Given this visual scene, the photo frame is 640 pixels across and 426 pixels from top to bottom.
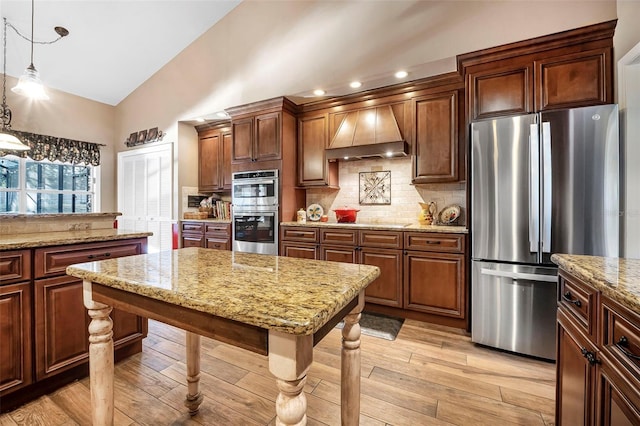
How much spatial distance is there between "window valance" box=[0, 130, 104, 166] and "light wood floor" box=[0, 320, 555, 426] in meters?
4.03

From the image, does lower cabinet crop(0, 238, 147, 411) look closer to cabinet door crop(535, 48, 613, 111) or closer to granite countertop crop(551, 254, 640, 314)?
granite countertop crop(551, 254, 640, 314)

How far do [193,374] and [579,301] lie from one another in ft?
5.98

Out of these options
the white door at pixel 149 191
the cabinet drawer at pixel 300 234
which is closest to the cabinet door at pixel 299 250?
the cabinet drawer at pixel 300 234

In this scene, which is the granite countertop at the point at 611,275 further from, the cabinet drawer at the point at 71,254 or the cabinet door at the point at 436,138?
the cabinet drawer at the point at 71,254

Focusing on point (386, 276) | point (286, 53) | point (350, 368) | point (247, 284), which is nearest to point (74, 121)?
point (286, 53)

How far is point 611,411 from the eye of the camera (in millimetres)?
817

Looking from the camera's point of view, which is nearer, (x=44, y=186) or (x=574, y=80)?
(x=574, y=80)

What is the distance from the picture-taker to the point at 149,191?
4.82m

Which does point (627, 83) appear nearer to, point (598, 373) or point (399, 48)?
point (399, 48)

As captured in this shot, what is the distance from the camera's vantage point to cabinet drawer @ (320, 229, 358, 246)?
304cm

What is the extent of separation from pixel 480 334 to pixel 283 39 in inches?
154

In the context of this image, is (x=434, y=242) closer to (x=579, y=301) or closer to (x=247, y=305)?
(x=579, y=301)

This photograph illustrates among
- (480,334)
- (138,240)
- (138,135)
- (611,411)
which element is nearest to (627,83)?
(480,334)

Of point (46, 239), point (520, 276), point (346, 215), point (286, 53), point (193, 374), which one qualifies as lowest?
point (193, 374)
